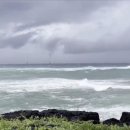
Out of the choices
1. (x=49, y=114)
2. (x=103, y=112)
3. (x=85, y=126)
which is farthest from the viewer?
(x=103, y=112)

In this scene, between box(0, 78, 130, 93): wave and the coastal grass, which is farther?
box(0, 78, 130, 93): wave

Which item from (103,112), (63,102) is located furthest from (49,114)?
(63,102)

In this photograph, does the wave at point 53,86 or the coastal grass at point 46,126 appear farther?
the wave at point 53,86

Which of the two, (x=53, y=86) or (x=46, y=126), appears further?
(x=53, y=86)

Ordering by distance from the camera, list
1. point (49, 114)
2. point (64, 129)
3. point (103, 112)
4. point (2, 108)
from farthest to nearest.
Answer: point (2, 108)
point (103, 112)
point (49, 114)
point (64, 129)

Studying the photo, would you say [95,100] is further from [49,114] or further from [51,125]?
[51,125]

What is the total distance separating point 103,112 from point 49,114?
6.44 metres

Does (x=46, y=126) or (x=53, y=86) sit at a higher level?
(x=53, y=86)

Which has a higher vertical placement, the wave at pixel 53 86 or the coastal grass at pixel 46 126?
the wave at pixel 53 86

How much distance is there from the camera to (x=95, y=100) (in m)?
23.3

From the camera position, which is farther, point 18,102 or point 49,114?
point 18,102

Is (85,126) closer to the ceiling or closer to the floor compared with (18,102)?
closer to the floor

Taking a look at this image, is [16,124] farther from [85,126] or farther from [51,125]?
[85,126]

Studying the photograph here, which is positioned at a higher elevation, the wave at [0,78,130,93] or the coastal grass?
the wave at [0,78,130,93]
